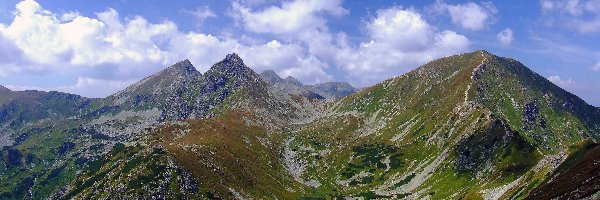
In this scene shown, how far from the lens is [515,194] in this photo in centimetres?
13475

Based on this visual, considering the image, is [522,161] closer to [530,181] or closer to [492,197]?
[492,197]

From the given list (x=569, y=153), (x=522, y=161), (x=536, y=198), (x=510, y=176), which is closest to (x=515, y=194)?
(x=569, y=153)

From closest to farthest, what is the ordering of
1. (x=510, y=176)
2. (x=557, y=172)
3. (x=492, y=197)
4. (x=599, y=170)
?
1. (x=599, y=170)
2. (x=557, y=172)
3. (x=492, y=197)
4. (x=510, y=176)

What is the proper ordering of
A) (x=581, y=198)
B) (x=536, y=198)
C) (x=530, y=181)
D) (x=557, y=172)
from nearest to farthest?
(x=581, y=198) → (x=536, y=198) → (x=557, y=172) → (x=530, y=181)

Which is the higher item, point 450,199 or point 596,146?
point 596,146

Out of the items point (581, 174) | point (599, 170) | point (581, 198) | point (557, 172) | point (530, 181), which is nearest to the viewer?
point (581, 198)

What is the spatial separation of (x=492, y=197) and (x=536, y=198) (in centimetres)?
5420

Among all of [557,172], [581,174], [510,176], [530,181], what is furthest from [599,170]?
[510,176]

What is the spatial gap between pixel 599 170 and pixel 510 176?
9774cm

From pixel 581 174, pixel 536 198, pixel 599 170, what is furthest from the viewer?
pixel 536 198

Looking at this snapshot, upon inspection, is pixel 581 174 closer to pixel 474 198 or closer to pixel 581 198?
pixel 581 198

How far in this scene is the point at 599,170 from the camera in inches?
3588

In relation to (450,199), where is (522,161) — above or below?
above

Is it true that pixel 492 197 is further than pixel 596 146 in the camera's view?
Yes
